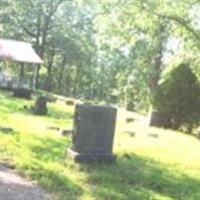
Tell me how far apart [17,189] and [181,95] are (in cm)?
1365

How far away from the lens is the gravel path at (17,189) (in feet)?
29.1

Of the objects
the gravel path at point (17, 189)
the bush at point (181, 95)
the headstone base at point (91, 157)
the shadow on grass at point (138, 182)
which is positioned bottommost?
the gravel path at point (17, 189)

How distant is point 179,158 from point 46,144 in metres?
3.22

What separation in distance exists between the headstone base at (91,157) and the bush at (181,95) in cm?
1011

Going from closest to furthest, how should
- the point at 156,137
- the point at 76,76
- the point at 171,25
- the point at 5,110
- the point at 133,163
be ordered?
1. the point at 133,163
2. the point at 156,137
3. the point at 171,25
4. the point at 5,110
5. the point at 76,76

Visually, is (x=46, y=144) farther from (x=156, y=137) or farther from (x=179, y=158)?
(x=156, y=137)

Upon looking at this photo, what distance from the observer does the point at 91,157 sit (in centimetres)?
1215

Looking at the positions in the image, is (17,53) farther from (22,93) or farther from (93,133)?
(93,133)

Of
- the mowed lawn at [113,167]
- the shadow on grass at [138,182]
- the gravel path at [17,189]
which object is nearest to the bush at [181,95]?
the mowed lawn at [113,167]

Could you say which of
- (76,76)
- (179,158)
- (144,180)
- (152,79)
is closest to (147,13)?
(179,158)

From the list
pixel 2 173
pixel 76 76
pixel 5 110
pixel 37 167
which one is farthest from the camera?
pixel 76 76

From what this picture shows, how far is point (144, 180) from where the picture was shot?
11.2m

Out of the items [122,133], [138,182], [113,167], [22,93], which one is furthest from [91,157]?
[22,93]

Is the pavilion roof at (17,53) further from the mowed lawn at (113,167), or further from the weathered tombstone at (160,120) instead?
the mowed lawn at (113,167)
